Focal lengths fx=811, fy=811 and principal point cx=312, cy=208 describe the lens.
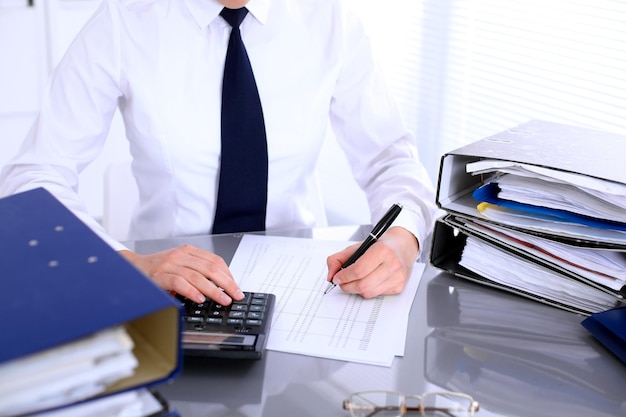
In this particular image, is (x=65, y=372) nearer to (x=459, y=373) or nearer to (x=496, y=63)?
(x=459, y=373)

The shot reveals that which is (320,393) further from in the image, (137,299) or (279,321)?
(137,299)

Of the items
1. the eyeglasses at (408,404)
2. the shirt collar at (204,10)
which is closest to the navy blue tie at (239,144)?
the shirt collar at (204,10)

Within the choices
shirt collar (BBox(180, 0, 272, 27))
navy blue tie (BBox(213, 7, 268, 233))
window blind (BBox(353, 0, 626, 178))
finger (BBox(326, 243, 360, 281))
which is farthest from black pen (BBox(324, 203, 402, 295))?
window blind (BBox(353, 0, 626, 178))

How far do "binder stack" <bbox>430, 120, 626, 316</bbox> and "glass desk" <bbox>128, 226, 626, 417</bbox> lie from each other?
0.19 feet

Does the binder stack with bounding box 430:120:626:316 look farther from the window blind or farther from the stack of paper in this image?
the window blind

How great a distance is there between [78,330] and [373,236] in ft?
2.51

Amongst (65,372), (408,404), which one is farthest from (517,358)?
(65,372)

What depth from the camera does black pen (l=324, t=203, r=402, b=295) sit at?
1339 mm

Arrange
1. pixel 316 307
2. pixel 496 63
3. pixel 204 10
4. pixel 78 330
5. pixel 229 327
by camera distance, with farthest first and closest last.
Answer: pixel 496 63
pixel 204 10
pixel 316 307
pixel 229 327
pixel 78 330

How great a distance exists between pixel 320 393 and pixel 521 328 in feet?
1.20

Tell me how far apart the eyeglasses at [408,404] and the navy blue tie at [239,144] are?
0.73m

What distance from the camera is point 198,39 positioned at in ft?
5.35

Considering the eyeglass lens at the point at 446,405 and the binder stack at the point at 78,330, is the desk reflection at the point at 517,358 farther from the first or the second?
the binder stack at the point at 78,330

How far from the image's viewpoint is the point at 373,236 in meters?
1.39
